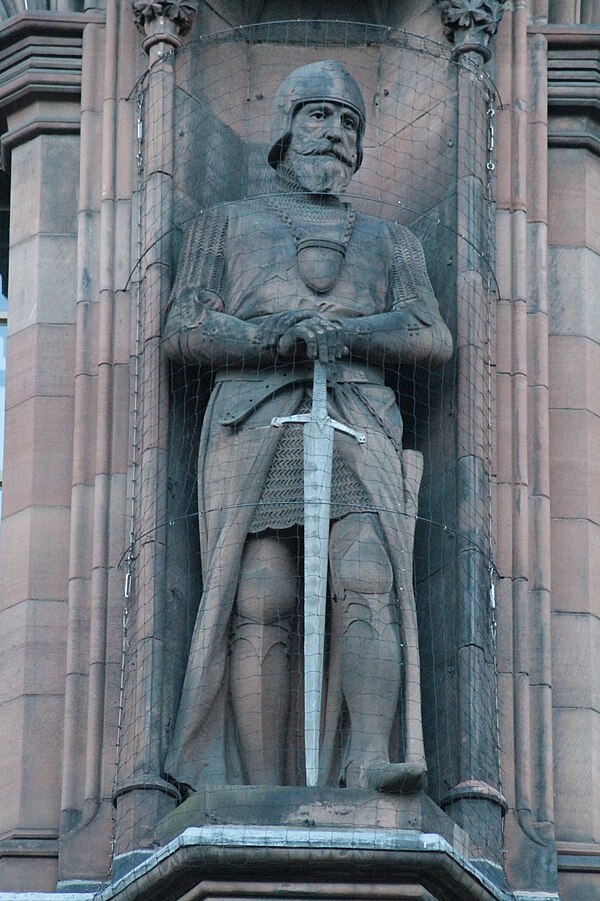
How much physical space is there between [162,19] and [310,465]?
86.1 inches

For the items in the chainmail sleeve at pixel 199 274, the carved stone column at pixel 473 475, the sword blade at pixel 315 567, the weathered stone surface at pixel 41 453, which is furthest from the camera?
the weathered stone surface at pixel 41 453

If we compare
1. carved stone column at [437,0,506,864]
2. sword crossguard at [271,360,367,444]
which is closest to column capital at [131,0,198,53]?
carved stone column at [437,0,506,864]

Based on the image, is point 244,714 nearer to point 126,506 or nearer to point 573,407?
point 126,506

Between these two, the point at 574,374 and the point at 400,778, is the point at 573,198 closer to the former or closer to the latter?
the point at 574,374

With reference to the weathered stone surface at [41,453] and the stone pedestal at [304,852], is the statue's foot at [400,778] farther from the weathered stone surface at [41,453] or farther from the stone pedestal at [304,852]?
the weathered stone surface at [41,453]

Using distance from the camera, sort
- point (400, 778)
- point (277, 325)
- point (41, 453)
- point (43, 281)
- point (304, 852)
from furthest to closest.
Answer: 1. point (43, 281)
2. point (41, 453)
3. point (277, 325)
4. point (400, 778)
5. point (304, 852)

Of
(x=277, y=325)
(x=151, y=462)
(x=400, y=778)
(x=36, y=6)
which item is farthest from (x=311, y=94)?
(x=400, y=778)

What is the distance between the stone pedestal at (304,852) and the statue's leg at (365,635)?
1.42 feet

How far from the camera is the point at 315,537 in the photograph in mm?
12758

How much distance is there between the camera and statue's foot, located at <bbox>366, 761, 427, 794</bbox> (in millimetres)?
12070

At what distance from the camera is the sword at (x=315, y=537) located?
41.1 ft

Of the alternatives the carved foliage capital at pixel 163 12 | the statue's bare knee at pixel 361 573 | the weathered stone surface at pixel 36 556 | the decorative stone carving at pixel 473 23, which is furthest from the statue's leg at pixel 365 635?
the carved foliage capital at pixel 163 12

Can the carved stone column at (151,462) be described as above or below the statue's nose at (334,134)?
below

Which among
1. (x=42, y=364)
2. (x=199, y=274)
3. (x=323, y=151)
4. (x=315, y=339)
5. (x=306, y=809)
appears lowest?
(x=306, y=809)
